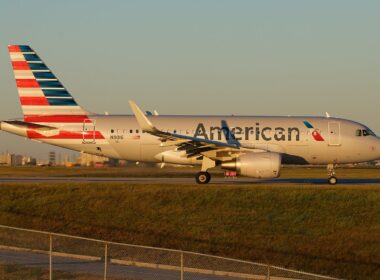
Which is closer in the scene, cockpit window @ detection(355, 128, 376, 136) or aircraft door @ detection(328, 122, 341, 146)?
aircraft door @ detection(328, 122, 341, 146)

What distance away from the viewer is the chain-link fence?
17.7 m

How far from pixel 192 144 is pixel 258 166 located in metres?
3.65

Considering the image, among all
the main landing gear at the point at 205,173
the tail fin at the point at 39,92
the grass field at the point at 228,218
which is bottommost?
the grass field at the point at 228,218

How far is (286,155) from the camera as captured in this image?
38.4 meters

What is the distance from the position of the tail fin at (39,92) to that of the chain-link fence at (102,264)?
46.1 ft

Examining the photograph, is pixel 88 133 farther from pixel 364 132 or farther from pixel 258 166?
pixel 364 132

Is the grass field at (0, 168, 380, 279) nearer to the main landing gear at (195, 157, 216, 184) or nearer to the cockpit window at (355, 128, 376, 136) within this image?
the main landing gear at (195, 157, 216, 184)

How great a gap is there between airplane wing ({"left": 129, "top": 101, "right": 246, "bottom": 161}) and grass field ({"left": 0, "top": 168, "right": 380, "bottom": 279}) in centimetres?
346

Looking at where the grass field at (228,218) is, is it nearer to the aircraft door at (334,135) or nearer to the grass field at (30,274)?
the aircraft door at (334,135)

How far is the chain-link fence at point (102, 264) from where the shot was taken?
17688 millimetres

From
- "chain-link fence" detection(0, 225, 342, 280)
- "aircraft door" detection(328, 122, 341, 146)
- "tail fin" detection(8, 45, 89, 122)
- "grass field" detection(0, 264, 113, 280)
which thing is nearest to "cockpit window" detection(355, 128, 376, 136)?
"aircraft door" detection(328, 122, 341, 146)

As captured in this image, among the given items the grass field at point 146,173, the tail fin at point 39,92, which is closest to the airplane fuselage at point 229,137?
the tail fin at point 39,92

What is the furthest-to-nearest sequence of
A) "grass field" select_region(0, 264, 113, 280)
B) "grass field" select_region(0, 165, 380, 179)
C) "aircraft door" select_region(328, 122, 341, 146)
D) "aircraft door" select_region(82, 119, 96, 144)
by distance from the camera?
"grass field" select_region(0, 165, 380, 179) < "aircraft door" select_region(328, 122, 341, 146) < "aircraft door" select_region(82, 119, 96, 144) < "grass field" select_region(0, 264, 113, 280)

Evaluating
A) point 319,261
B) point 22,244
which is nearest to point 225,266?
point 319,261
